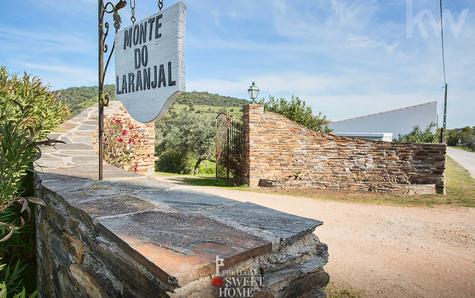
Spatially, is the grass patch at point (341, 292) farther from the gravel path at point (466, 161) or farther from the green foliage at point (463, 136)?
the green foliage at point (463, 136)

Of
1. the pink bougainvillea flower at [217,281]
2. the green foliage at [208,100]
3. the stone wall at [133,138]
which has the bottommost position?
the pink bougainvillea flower at [217,281]

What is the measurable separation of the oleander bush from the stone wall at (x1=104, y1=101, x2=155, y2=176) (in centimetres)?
104

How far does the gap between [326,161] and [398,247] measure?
5116 millimetres

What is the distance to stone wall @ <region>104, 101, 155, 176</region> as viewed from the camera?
22.7 ft

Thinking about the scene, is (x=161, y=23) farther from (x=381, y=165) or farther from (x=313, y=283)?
(x=381, y=165)

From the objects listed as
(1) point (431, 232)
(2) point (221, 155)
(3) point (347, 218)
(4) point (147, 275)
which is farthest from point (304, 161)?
(4) point (147, 275)

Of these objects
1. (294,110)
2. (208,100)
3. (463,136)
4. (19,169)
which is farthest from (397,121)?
(208,100)

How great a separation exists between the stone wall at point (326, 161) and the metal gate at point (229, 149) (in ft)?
1.39

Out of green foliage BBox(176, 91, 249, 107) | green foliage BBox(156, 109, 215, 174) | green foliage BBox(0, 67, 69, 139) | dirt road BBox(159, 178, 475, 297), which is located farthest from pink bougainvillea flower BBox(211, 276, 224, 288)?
green foliage BBox(176, 91, 249, 107)

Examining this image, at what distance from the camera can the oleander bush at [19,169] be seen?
6.70ft

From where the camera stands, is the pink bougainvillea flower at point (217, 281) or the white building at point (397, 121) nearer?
the pink bougainvillea flower at point (217, 281)

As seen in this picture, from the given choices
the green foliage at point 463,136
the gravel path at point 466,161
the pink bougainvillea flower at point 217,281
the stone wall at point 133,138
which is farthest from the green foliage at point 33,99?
the green foliage at point 463,136

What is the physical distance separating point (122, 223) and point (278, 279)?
682 mm

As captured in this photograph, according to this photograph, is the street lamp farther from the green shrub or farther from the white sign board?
the white sign board
